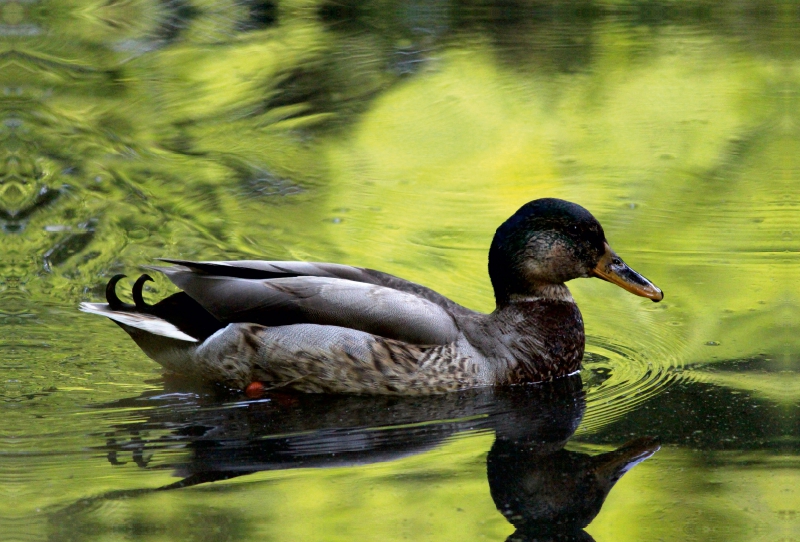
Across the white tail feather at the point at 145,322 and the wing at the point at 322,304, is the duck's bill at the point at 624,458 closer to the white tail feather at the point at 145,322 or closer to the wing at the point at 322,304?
the wing at the point at 322,304

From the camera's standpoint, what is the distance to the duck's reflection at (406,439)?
512 centimetres

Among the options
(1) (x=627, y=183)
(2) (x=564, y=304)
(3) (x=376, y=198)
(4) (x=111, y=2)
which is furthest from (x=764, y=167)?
(4) (x=111, y=2)

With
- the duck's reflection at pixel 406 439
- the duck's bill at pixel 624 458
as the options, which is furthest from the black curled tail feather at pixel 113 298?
the duck's bill at pixel 624 458

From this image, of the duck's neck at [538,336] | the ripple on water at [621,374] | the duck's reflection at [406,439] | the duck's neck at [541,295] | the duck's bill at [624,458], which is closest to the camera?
the duck's reflection at [406,439]

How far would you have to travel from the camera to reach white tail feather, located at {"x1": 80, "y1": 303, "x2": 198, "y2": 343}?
673 centimetres

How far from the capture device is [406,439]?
582 cm

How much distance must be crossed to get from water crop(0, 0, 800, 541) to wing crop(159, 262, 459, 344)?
1.37ft

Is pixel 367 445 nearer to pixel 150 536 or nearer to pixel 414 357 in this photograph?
pixel 414 357

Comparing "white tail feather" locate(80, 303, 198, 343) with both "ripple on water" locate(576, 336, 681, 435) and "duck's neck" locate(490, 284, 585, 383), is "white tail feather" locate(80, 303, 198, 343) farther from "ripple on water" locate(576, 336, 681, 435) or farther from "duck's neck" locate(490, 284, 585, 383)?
"ripple on water" locate(576, 336, 681, 435)

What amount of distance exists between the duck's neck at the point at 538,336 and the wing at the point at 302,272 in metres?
0.31

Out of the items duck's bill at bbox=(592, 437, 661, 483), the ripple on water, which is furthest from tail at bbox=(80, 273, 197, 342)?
duck's bill at bbox=(592, 437, 661, 483)

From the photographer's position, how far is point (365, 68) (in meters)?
13.1

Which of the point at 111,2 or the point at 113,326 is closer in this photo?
the point at 113,326

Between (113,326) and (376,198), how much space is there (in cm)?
281
